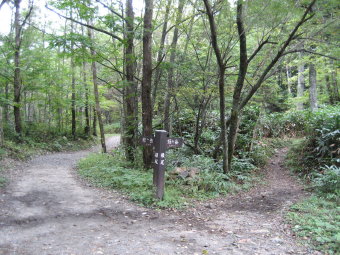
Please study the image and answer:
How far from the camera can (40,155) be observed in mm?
13977

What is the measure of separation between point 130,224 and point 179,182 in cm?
265

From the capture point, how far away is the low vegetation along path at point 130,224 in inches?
152

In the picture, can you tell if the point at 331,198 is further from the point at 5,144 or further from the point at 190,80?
the point at 5,144

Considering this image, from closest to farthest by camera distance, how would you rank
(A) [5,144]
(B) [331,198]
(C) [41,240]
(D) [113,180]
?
1. (C) [41,240]
2. (B) [331,198]
3. (D) [113,180]
4. (A) [5,144]

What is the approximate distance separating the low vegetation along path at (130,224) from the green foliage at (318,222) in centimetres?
24

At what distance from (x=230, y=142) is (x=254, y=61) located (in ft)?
11.9

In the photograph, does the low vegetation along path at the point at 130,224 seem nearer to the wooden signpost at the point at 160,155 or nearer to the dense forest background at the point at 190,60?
the wooden signpost at the point at 160,155

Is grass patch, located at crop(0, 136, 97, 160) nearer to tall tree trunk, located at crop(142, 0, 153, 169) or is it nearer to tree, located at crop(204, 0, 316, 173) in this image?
tall tree trunk, located at crop(142, 0, 153, 169)

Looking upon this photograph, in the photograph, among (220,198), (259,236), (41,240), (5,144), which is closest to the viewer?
(41,240)

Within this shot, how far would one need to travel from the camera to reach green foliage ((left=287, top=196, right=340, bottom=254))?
3.81 m

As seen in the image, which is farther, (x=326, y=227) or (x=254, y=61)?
(x=254, y=61)

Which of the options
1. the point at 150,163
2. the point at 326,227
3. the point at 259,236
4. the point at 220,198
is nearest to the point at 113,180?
the point at 150,163

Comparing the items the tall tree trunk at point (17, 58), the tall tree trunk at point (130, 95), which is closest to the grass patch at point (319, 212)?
the tall tree trunk at point (130, 95)

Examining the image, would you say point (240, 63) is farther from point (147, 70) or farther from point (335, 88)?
point (335, 88)
